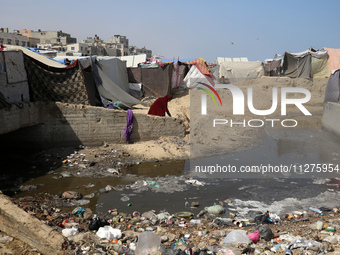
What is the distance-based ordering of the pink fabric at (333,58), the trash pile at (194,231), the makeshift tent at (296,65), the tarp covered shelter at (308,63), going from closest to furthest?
1. the trash pile at (194,231)
2. the pink fabric at (333,58)
3. the tarp covered shelter at (308,63)
4. the makeshift tent at (296,65)

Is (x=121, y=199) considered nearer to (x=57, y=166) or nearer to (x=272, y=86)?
(x=57, y=166)

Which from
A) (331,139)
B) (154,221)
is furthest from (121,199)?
(331,139)

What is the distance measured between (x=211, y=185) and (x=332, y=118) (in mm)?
7310

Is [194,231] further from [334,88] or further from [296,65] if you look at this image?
[296,65]

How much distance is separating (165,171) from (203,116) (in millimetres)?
5335

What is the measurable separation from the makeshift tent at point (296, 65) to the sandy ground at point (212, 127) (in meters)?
0.57

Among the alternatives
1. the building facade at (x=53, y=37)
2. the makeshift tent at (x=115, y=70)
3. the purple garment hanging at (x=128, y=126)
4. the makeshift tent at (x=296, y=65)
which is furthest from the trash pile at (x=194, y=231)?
the building facade at (x=53, y=37)

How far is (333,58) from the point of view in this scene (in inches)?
769

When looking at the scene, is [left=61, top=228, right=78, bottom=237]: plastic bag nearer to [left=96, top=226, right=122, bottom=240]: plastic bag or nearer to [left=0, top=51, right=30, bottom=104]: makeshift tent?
[left=96, top=226, right=122, bottom=240]: plastic bag

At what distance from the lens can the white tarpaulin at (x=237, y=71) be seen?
880 inches

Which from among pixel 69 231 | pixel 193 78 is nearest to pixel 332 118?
pixel 193 78

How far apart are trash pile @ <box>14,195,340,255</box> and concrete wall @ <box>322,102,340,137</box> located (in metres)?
6.70

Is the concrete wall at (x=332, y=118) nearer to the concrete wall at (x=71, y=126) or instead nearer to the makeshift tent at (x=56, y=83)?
the concrete wall at (x=71, y=126)

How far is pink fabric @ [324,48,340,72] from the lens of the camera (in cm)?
1939
